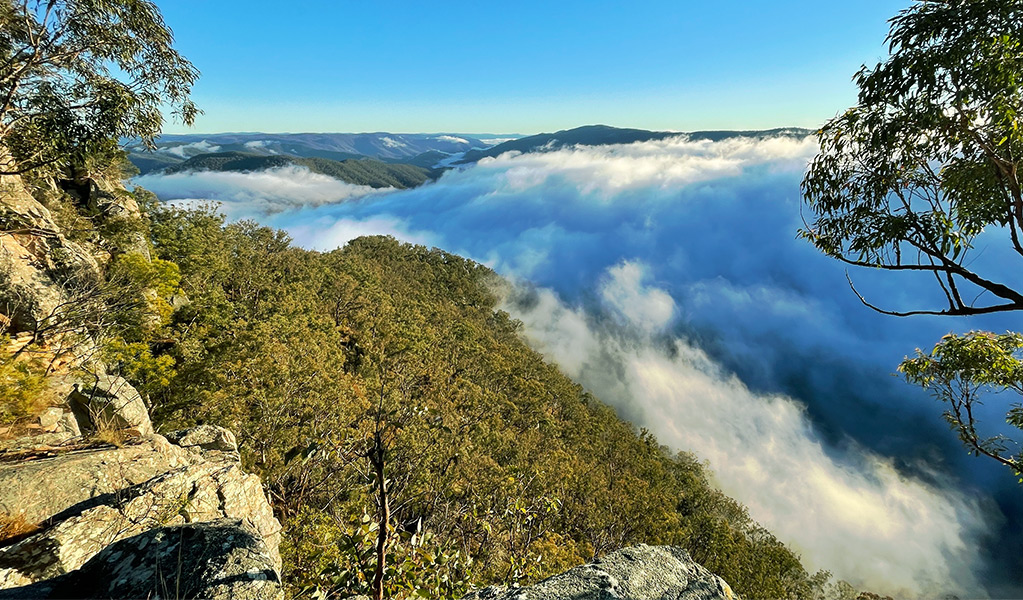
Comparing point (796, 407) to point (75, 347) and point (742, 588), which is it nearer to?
point (742, 588)

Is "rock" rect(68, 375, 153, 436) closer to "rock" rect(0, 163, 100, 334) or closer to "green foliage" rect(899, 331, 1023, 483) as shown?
"rock" rect(0, 163, 100, 334)

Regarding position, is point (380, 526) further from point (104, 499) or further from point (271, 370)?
point (271, 370)

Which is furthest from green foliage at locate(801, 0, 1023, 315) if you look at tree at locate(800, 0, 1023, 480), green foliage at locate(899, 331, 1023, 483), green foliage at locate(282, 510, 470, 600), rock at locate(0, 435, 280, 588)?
rock at locate(0, 435, 280, 588)

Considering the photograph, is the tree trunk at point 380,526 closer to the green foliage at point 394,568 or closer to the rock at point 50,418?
the green foliage at point 394,568

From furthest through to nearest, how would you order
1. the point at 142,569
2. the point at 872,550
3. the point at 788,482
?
the point at 788,482 < the point at 872,550 < the point at 142,569

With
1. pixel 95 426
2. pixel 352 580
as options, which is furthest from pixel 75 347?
pixel 352 580

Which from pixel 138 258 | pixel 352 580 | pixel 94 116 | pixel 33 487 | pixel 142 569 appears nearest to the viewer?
pixel 142 569

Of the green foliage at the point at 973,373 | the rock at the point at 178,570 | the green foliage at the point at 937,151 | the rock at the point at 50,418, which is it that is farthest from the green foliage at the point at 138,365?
the green foliage at the point at 973,373
